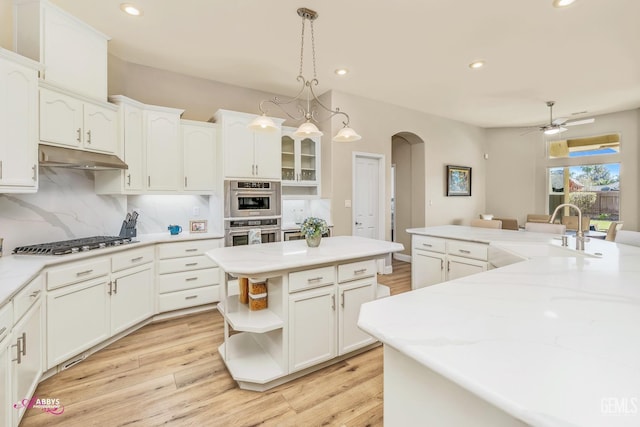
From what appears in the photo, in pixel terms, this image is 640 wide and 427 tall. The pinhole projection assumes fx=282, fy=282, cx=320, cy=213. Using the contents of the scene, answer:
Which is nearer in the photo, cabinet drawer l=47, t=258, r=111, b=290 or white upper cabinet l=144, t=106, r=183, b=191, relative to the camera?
cabinet drawer l=47, t=258, r=111, b=290

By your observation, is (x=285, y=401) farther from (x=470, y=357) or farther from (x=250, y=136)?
(x=250, y=136)

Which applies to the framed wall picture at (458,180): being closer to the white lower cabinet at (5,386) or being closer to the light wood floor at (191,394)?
the light wood floor at (191,394)

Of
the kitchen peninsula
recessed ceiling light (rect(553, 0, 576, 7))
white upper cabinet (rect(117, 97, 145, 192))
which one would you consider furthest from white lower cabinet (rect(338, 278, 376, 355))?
recessed ceiling light (rect(553, 0, 576, 7))

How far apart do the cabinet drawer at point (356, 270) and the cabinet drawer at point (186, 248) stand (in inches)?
73.7

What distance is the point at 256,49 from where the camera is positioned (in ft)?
10.5

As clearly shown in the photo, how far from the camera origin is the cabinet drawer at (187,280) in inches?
125

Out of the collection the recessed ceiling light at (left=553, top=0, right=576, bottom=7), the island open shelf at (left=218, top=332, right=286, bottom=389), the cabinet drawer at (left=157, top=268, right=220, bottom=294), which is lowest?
the island open shelf at (left=218, top=332, right=286, bottom=389)

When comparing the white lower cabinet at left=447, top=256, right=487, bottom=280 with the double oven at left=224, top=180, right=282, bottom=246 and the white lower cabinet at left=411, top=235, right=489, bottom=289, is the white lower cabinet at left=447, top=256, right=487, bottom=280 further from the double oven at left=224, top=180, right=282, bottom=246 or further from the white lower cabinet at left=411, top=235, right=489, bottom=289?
the double oven at left=224, top=180, right=282, bottom=246

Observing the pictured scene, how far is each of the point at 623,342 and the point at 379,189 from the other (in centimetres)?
431

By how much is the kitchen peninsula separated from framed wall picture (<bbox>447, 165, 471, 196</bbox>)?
436cm

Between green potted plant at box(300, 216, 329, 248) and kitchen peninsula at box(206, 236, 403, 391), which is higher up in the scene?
green potted plant at box(300, 216, 329, 248)

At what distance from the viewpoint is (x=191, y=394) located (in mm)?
1979

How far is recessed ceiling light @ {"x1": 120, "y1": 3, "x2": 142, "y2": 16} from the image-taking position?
246cm

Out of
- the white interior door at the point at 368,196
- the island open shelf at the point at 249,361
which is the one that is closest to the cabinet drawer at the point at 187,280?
the island open shelf at the point at 249,361
